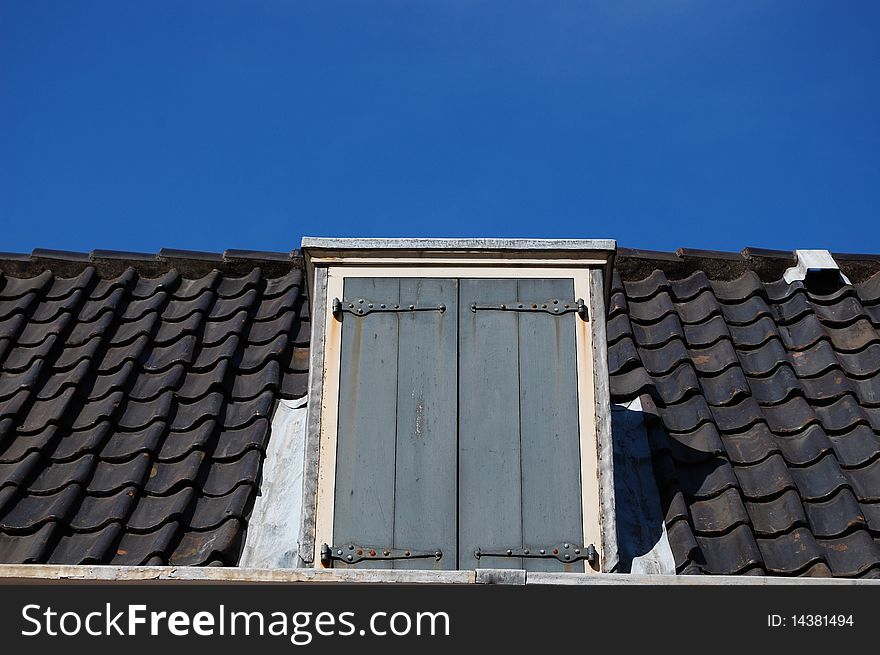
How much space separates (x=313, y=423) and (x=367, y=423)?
0.69 feet

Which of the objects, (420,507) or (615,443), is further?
(615,443)

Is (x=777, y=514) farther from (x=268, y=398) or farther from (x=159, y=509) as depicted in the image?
(x=159, y=509)

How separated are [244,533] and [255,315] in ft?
6.47

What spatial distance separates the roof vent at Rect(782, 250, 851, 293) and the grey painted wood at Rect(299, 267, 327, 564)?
3.11 meters

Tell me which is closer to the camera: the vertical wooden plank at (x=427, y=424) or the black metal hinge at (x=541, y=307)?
the vertical wooden plank at (x=427, y=424)

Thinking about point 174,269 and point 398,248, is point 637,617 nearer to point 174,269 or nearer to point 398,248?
point 398,248

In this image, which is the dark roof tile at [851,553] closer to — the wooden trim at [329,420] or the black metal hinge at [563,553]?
the black metal hinge at [563,553]

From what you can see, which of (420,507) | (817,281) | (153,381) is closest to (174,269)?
(153,381)

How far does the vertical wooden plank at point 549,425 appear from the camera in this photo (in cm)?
441

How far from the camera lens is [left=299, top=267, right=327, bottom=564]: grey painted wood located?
14.5 ft

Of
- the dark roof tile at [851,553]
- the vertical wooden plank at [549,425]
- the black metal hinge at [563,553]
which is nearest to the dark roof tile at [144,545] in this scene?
the black metal hinge at [563,553]

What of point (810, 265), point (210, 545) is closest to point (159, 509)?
point (210, 545)

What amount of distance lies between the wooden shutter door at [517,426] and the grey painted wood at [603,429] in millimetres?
88

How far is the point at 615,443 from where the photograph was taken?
528cm
